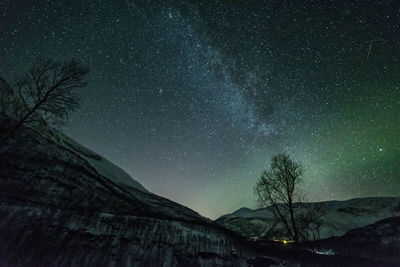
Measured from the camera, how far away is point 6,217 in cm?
1115

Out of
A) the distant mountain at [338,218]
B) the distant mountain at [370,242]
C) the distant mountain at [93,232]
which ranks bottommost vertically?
the distant mountain at [93,232]

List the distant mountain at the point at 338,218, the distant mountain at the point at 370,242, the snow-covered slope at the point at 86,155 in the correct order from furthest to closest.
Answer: the distant mountain at the point at 338,218 → the snow-covered slope at the point at 86,155 → the distant mountain at the point at 370,242

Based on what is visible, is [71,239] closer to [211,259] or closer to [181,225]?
[181,225]

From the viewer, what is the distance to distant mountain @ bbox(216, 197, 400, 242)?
178ft

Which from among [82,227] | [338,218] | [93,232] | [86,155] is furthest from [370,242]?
[338,218]

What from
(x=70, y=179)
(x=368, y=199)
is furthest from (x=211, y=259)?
(x=368, y=199)

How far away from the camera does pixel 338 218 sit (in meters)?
60.0

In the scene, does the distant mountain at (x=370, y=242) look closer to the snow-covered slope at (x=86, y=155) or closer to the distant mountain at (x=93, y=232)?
the distant mountain at (x=93, y=232)

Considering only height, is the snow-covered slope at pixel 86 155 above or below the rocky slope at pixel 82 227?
above

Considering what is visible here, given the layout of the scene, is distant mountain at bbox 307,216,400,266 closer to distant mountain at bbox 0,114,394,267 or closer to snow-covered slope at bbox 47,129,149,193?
distant mountain at bbox 0,114,394,267

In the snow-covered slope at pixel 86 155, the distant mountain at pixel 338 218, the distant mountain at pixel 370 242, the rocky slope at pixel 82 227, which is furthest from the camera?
the distant mountain at pixel 338 218

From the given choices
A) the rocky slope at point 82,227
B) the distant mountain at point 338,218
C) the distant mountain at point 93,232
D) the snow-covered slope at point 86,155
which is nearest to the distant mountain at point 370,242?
the distant mountain at point 93,232

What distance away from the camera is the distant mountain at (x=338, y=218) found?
5422 cm

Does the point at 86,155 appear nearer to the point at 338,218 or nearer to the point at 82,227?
the point at 82,227
